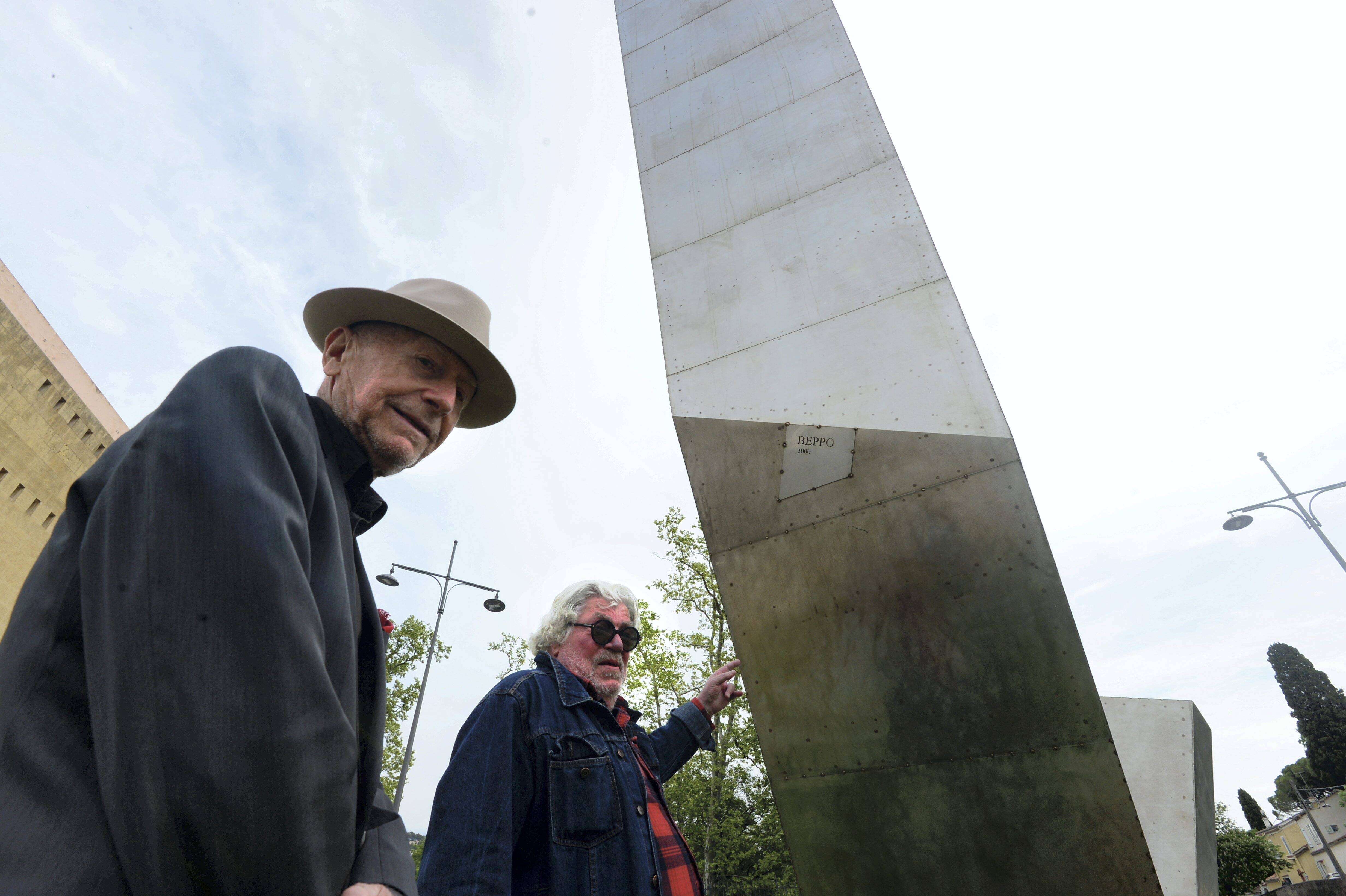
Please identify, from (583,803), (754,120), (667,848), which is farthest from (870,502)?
(754,120)

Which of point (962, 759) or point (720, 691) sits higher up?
point (720, 691)

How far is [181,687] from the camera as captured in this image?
715 mm

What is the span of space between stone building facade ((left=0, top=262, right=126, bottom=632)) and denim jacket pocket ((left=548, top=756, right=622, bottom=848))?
609 inches

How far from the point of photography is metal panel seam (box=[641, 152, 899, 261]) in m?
4.67

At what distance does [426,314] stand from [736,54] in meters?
6.16

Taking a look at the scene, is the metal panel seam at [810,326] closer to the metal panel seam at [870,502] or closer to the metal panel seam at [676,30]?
the metal panel seam at [870,502]

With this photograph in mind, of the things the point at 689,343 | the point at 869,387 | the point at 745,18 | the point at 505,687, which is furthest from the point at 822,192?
the point at 505,687

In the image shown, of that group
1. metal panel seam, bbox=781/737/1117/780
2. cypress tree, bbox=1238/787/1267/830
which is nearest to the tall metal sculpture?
metal panel seam, bbox=781/737/1117/780

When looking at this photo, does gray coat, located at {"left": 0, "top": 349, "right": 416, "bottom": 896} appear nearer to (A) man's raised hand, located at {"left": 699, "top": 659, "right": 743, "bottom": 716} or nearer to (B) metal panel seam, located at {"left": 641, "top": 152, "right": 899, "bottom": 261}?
(A) man's raised hand, located at {"left": 699, "top": 659, "right": 743, "bottom": 716}

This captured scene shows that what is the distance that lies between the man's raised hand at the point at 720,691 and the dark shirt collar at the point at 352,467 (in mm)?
2781

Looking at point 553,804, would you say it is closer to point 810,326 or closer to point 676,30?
point 810,326

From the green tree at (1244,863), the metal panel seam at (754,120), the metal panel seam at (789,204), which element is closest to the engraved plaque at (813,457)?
the metal panel seam at (789,204)

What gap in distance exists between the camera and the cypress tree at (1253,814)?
5516cm

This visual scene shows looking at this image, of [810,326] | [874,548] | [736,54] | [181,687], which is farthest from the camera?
[736,54]
